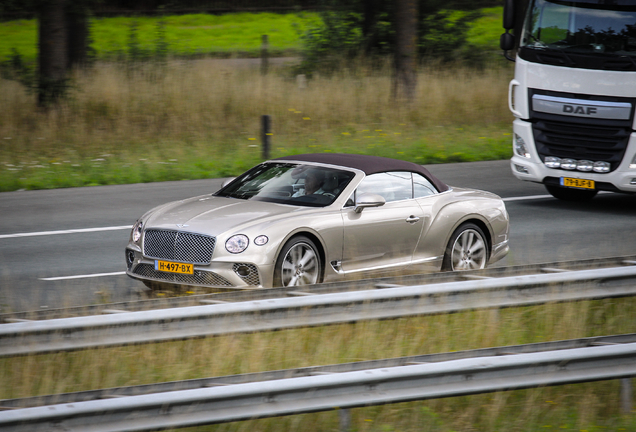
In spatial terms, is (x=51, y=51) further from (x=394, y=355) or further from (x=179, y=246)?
(x=394, y=355)

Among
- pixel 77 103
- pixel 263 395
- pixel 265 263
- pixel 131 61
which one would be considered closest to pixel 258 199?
pixel 265 263

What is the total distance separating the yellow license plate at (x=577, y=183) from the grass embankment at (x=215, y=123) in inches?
197

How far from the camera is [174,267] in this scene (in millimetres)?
7891

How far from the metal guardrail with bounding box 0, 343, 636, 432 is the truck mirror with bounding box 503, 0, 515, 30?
8843 mm

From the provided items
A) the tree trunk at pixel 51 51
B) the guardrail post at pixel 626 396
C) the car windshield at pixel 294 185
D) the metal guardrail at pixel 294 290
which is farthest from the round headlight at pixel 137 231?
the tree trunk at pixel 51 51

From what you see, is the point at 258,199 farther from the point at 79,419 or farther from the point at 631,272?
the point at 79,419

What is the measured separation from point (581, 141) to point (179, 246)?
24.8ft

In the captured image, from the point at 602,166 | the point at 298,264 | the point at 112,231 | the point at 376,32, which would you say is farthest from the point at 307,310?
the point at 376,32

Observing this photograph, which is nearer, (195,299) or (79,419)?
(79,419)

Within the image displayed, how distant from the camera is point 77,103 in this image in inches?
821

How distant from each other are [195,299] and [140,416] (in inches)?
81.2

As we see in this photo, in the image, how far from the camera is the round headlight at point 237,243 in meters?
7.76

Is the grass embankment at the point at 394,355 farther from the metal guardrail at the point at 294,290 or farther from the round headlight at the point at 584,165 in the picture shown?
the round headlight at the point at 584,165

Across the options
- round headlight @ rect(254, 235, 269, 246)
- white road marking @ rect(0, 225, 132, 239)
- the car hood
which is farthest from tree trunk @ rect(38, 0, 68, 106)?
round headlight @ rect(254, 235, 269, 246)
